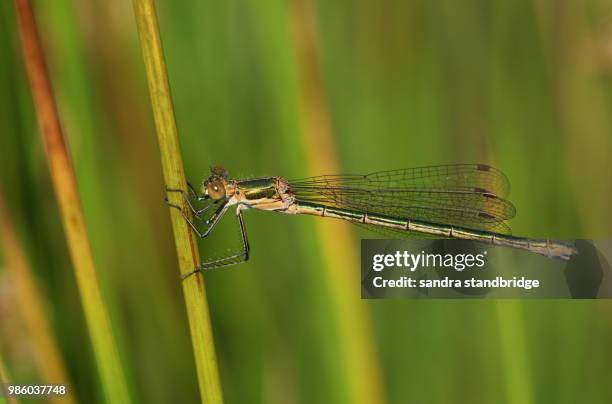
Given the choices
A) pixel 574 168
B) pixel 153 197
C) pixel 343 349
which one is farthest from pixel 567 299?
pixel 153 197

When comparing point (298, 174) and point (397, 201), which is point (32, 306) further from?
point (397, 201)

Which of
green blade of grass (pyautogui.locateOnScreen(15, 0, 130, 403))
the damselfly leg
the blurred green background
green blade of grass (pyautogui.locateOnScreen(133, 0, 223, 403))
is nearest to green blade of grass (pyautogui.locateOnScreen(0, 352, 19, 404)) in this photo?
the blurred green background

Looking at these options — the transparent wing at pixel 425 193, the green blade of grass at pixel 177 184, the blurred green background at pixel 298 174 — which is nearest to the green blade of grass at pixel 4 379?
the blurred green background at pixel 298 174

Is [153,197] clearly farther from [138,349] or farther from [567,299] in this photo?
[567,299]

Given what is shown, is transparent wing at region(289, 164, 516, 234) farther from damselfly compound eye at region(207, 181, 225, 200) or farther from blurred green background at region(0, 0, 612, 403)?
damselfly compound eye at region(207, 181, 225, 200)

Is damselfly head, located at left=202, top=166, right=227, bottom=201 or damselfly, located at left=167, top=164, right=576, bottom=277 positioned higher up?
damselfly head, located at left=202, top=166, right=227, bottom=201

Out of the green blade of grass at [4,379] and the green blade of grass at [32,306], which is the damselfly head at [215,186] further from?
the green blade of grass at [4,379]

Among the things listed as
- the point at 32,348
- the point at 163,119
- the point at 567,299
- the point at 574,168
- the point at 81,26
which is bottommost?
the point at 567,299
